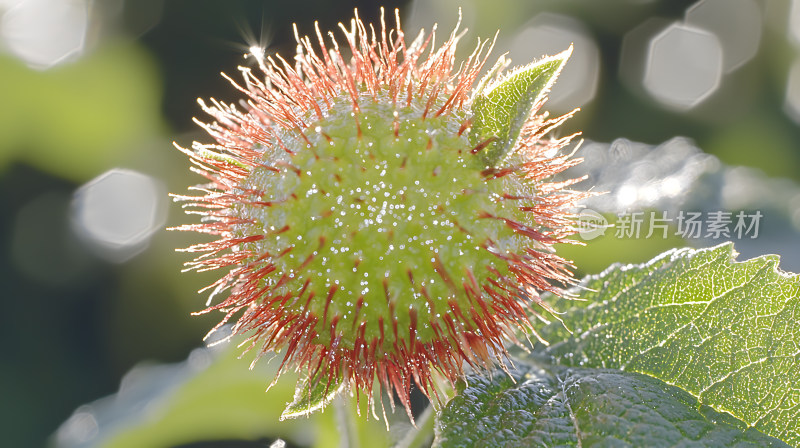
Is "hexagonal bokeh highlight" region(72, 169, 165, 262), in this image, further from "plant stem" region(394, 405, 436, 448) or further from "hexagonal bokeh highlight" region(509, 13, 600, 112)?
"plant stem" region(394, 405, 436, 448)

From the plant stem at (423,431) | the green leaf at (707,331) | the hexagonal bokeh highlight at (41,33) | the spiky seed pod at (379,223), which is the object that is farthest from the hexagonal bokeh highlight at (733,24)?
the hexagonal bokeh highlight at (41,33)

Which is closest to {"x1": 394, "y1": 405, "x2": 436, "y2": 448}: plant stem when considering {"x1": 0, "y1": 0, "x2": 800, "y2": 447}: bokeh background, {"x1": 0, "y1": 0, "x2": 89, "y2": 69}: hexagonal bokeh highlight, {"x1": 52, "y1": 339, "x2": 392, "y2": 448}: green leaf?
{"x1": 52, "y1": 339, "x2": 392, "y2": 448}: green leaf

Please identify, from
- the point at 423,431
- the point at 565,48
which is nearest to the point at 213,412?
the point at 423,431

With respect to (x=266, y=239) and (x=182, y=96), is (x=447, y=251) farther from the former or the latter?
(x=182, y=96)

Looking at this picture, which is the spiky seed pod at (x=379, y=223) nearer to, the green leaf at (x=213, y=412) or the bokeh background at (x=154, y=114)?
the green leaf at (x=213, y=412)

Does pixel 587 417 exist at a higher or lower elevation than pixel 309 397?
lower

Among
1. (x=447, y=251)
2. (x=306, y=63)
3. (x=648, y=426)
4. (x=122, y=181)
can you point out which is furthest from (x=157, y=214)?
(x=648, y=426)

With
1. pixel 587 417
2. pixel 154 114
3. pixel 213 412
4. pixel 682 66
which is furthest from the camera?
pixel 682 66

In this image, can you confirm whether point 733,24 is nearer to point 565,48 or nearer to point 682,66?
point 682,66
